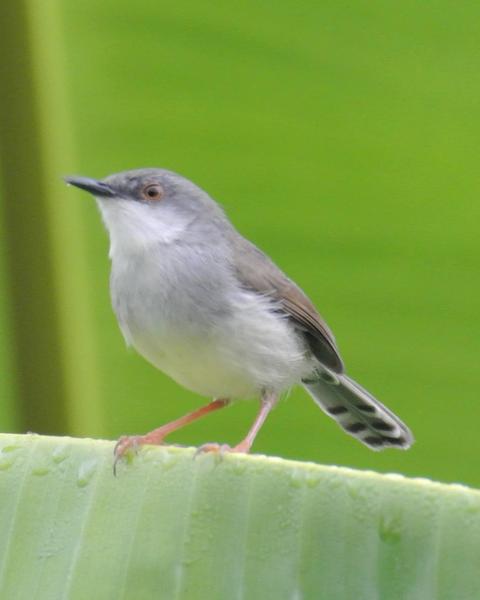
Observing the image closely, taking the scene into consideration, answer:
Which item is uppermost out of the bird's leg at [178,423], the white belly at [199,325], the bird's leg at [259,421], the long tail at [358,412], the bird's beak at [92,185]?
the bird's beak at [92,185]

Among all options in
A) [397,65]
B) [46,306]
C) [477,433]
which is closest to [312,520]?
[46,306]

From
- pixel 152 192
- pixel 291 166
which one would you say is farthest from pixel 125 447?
pixel 152 192

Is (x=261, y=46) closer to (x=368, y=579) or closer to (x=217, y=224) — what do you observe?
(x=217, y=224)

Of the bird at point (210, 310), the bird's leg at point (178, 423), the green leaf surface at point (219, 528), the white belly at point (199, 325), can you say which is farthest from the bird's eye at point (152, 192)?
the green leaf surface at point (219, 528)

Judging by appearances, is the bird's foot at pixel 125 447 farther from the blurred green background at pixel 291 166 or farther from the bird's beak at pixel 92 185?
the bird's beak at pixel 92 185

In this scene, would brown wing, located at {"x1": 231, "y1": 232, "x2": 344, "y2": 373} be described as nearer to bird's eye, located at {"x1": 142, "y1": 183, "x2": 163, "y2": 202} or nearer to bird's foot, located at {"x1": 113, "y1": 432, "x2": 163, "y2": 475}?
bird's eye, located at {"x1": 142, "y1": 183, "x2": 163, "y2": 202}

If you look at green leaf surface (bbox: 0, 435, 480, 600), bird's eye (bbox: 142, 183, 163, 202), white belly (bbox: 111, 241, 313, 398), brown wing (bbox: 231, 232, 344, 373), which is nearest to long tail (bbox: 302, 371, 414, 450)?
brown wing (bbox: 231, 232, 344, 373)
